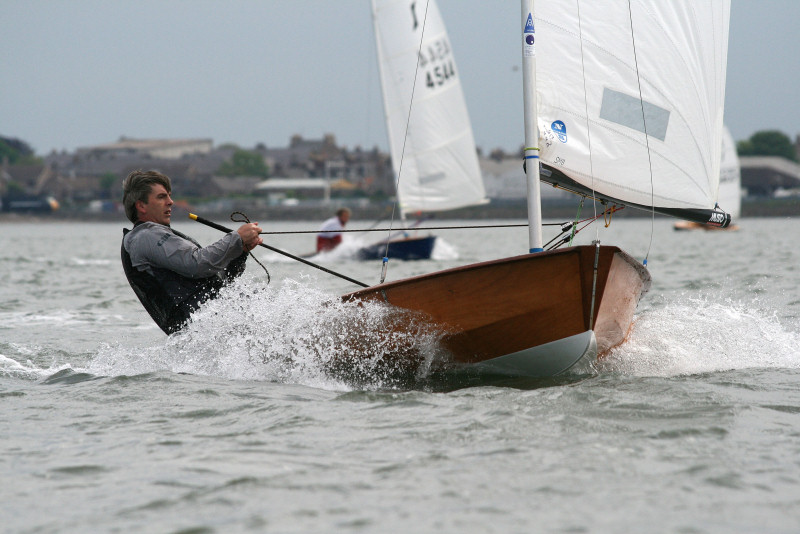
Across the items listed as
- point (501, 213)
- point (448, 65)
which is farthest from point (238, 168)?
point (448, 65)

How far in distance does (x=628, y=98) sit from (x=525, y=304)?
1489 millimetres

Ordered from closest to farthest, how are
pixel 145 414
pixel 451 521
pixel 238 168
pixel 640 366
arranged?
pixel 451 521 < pixel 145 414 < pixel 640 366 < pixel 238 168

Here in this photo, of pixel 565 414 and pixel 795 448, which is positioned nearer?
pixel 795 448

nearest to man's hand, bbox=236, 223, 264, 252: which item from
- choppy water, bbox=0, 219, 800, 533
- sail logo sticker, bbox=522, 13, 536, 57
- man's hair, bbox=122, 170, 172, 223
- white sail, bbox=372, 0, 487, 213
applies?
choppy water, bbox=0, 219, 800, 533

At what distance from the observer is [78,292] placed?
12.4 meters

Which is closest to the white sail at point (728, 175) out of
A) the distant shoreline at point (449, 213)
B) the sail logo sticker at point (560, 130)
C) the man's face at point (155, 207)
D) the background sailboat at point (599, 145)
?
the distant shoreline at point (449, 213)

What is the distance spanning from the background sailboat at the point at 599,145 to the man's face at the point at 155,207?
1.29 metres

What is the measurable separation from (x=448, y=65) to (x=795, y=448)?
1611 cm

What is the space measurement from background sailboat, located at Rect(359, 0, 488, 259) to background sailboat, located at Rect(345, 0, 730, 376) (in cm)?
1259

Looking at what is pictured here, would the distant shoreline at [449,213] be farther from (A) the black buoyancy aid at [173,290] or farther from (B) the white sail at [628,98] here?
(A) the black buoyancy aid at [173,290]

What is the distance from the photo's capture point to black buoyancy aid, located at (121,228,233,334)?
540 centimetres

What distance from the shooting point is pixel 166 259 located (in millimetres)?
5254

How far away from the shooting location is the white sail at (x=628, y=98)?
538 centimetres

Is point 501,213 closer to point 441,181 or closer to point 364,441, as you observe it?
point 441,181
